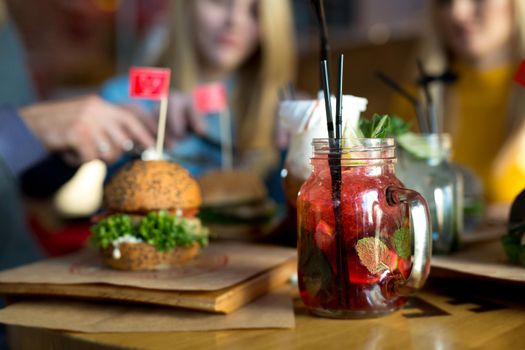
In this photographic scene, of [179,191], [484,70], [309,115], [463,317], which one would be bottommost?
[463,317]

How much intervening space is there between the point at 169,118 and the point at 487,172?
2.05 meters

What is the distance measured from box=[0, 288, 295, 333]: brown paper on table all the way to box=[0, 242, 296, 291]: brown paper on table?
49 mm

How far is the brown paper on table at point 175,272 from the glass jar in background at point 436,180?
0.34m

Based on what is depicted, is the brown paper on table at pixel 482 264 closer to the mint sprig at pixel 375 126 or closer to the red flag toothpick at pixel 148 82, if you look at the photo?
the mint sprig at pixel 375 126

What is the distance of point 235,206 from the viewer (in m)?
2.06

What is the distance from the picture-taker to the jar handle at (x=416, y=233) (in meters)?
0.95

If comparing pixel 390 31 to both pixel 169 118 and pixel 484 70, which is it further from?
pixel 169 118

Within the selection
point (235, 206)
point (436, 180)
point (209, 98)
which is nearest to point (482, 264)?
point (436, 180)

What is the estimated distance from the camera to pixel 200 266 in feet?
4.16

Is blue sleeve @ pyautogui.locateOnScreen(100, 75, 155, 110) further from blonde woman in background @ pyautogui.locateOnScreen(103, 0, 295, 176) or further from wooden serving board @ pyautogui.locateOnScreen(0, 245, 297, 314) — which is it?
wooden serving board @ pyautogui.locateOnScreen(0, 245, 297, 314)

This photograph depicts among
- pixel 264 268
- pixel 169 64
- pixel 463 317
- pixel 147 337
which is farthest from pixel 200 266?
pixel 169 64

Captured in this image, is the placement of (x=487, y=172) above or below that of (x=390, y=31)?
below

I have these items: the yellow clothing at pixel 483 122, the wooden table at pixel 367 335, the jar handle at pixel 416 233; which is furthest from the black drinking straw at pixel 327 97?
the yellow clothing at pixel 483 122

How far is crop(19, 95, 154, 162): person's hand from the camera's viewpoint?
5.85 ft
